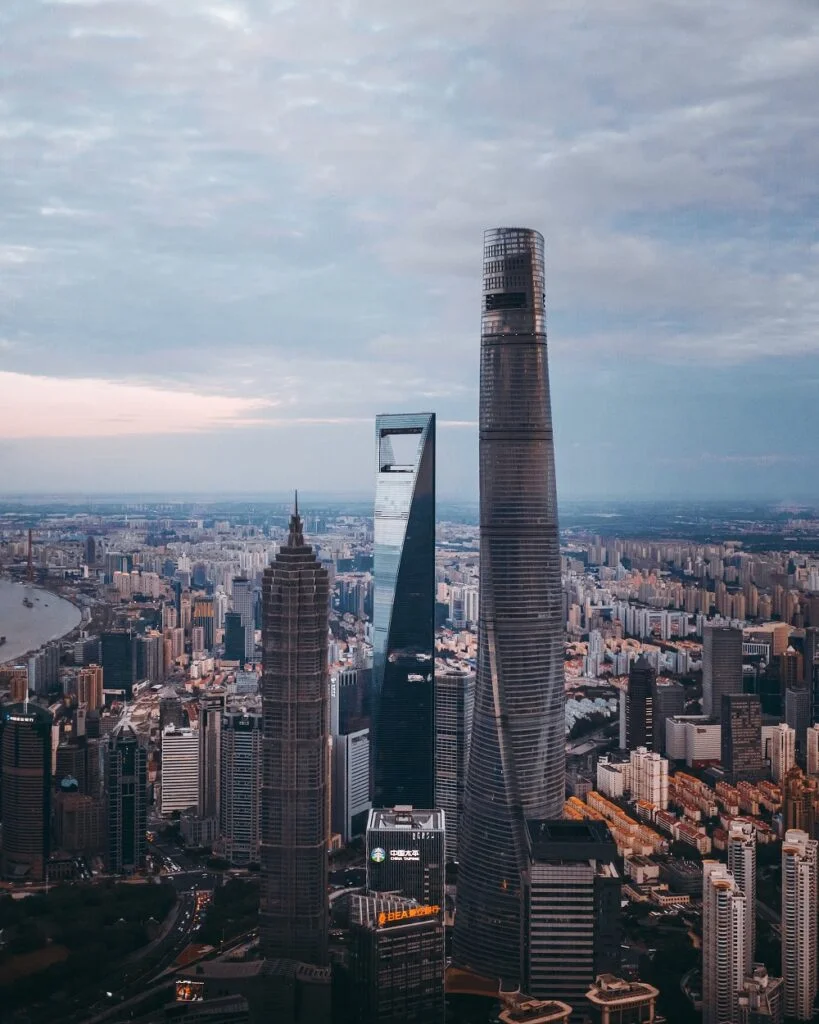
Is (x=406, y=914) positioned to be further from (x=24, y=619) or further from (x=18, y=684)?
(x=18, y=684)

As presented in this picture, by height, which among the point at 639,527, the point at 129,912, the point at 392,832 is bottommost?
the point at 129,912

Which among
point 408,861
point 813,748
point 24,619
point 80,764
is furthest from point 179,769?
point 813,748

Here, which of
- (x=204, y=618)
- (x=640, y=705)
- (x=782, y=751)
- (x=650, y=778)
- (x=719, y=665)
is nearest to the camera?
(x=782, y=751)

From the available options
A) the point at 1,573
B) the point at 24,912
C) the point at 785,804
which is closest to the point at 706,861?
the point at 785,804

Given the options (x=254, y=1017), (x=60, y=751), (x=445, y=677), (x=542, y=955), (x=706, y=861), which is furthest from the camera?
(x=445, y=677)

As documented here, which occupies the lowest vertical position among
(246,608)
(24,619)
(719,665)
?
(719,665)

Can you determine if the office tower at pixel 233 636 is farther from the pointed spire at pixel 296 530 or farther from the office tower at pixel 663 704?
the office tower at pixel 663 704

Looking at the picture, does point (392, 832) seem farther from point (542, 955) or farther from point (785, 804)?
point (785, 804)
